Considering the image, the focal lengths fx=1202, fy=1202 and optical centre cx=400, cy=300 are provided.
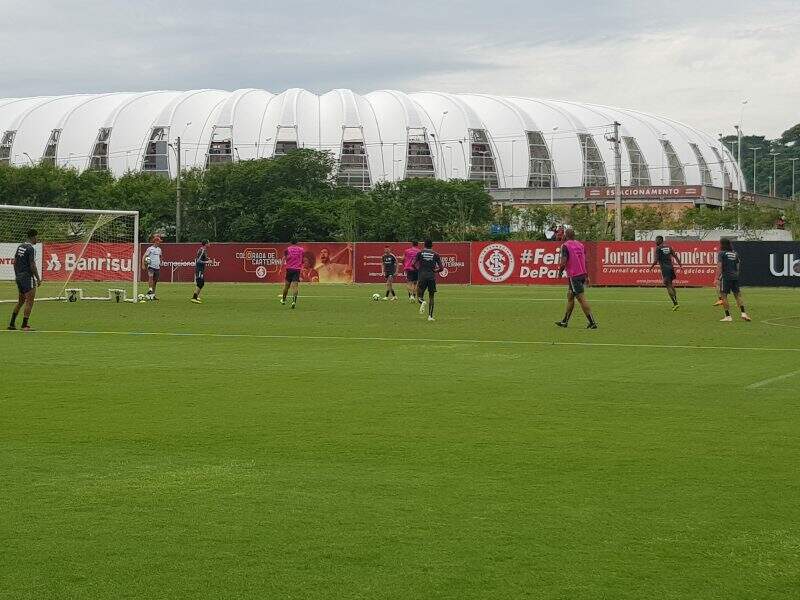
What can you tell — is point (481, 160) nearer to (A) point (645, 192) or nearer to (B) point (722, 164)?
(A) point (645, 192)

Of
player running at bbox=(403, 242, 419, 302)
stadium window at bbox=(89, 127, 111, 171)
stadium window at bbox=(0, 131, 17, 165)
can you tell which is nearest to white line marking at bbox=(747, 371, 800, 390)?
player running at bbox=(403, 242, 419, 302)

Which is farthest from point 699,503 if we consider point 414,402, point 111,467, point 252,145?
point 252,145

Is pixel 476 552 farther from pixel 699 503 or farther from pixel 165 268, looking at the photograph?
pixel 165 268

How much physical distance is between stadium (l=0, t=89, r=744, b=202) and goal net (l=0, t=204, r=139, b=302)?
62.1m

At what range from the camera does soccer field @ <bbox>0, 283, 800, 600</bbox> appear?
558 cm

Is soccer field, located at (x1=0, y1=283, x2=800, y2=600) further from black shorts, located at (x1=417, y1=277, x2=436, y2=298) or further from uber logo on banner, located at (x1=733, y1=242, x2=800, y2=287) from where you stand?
uber logo on banner, located at (x1=733, y1=242, x2=800, y2=287)

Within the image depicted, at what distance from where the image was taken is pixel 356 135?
113 m

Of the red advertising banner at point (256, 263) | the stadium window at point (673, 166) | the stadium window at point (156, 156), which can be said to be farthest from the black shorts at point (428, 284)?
the stadium window at point (673, 166)

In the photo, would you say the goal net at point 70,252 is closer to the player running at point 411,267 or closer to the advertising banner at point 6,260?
the advertising banner at point 6,260

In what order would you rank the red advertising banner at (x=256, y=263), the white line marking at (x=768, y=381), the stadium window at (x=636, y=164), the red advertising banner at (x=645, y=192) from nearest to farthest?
the white line marking at (x=768, y=381), the red advertising banner at (x=256, y=263), the red advertising banner at (x=645, y=192), the stadium window at (x=636, y=164)

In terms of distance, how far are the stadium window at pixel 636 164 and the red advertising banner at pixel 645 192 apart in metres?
10.8

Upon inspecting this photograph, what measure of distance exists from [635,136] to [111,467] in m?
120

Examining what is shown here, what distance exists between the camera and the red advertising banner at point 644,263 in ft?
174

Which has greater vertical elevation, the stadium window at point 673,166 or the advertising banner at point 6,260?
the stadium window at point 673,166
